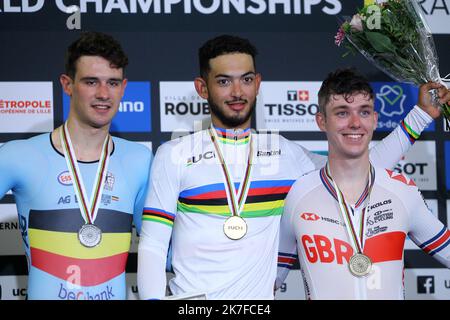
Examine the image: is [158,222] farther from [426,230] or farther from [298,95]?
[298,95]

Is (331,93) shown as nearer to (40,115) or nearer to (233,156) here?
(233,156)

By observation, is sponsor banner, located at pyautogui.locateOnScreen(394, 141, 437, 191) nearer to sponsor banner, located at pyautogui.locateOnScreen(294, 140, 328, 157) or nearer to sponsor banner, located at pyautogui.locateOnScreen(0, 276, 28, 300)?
sponsor banner, located at pyautogui.locateOnScreen(294, 140, 328, 157)

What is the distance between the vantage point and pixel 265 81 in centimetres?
450

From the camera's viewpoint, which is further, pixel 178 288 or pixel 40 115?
pixel 40 115

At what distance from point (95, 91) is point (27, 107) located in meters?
1.00

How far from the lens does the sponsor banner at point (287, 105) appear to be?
14.7 ft

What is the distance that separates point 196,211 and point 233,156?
1.04ft

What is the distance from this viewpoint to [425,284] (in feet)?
14.9

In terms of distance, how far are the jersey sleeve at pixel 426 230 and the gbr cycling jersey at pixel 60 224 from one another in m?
1.26

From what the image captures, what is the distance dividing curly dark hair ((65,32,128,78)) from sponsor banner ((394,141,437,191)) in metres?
1.85

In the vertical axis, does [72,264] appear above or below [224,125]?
below

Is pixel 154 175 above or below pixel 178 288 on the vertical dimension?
above

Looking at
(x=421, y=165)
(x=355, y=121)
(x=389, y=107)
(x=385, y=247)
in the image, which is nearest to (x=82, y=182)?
(x=355, y=121)
